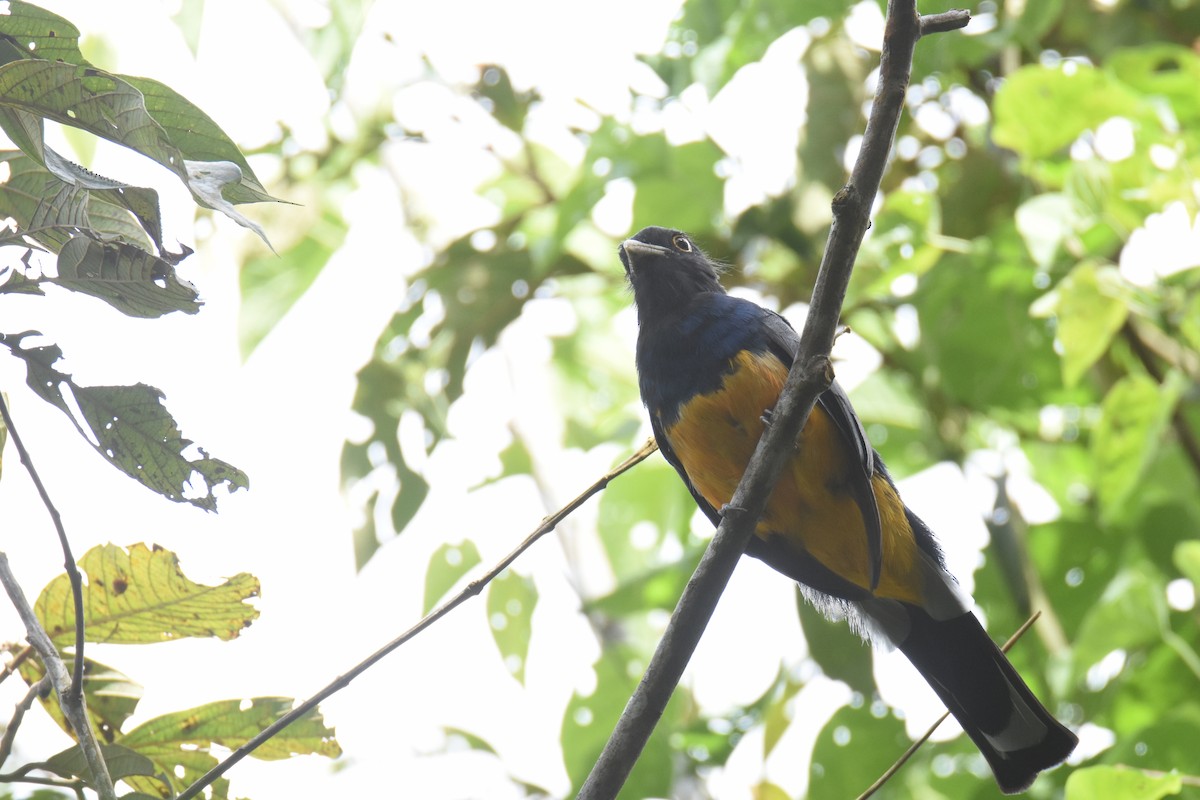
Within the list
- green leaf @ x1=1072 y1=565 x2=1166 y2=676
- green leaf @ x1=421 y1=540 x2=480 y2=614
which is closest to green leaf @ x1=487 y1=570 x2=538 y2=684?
green leaf @ x1=421 y1=540 x2=480 y2=614

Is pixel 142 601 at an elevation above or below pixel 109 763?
above

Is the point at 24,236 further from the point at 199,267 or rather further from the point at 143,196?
the point at 199,267

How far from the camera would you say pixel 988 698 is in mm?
3586

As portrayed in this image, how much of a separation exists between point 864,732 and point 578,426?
2.18 metres

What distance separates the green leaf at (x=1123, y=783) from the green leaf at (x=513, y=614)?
8.01 ft

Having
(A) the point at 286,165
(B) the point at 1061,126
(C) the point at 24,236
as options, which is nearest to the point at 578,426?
(A) the point at 286,165

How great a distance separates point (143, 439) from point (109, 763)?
0.58 meters

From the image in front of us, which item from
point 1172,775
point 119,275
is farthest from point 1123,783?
point 119,275

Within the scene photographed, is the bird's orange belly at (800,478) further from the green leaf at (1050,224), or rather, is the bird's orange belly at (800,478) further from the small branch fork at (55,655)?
the small branch fork at (55,655)

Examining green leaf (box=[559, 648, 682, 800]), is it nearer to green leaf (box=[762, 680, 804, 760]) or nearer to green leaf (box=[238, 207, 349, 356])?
green leaf (box=[762, 680, 804, 760])

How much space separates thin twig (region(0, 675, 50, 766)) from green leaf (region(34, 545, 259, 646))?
27 cm

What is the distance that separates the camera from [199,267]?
496 cm

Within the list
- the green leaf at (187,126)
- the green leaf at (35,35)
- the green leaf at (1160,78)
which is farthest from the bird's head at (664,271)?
the green leaf at (35,35)

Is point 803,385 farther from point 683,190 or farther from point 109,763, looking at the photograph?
point 683,190
